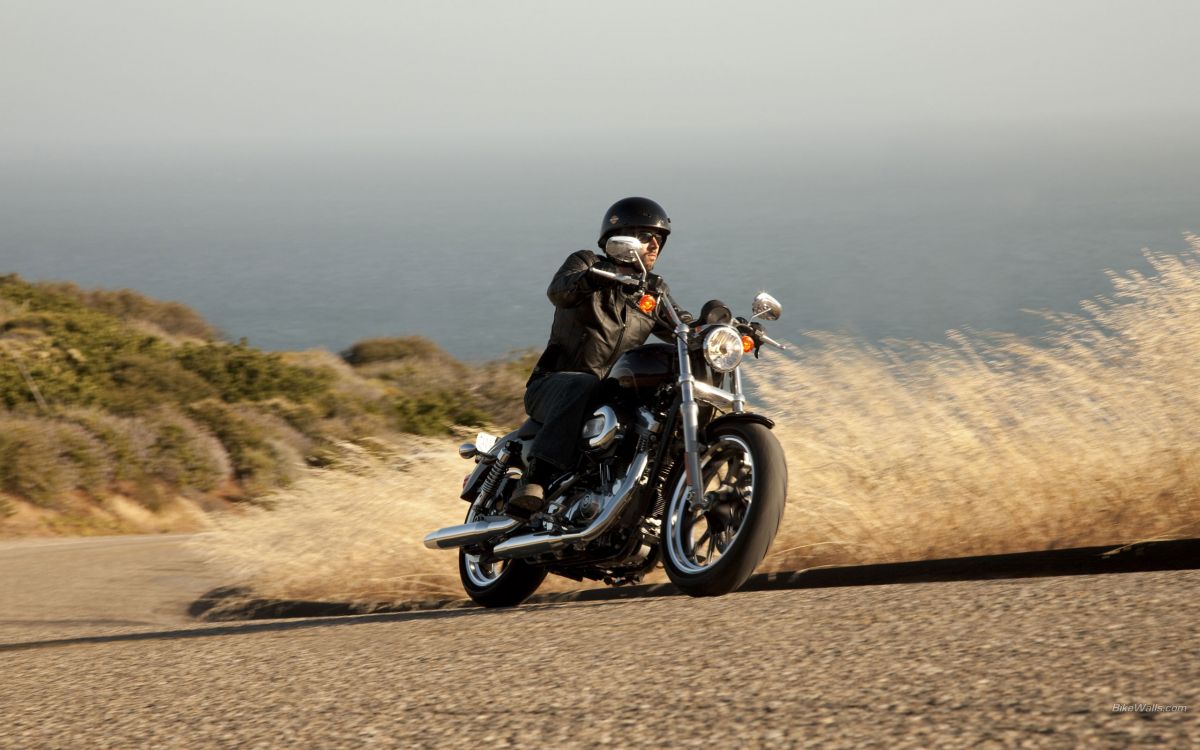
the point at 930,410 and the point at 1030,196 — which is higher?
the point at 1030,196

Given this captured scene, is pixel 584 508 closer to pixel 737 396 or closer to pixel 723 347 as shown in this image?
pixel 737 396

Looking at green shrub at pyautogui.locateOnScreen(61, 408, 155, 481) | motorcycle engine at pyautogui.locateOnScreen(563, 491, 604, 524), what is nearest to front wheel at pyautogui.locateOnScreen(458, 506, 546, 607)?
Result: motorcycle engine at pyautogui.locateOnScreen(563, 491, 604, 524)

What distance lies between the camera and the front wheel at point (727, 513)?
5266 mm

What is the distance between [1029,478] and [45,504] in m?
14.8

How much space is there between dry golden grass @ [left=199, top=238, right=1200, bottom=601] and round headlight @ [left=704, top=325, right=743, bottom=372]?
7.03ft

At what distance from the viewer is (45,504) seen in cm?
1781

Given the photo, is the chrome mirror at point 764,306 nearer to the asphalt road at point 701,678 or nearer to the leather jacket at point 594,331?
the leather jacket at point 594,331

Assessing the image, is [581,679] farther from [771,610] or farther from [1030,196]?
[1030,196]

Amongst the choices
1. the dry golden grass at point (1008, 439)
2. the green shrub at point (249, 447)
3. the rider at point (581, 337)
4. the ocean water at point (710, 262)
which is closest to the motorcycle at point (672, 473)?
the rider at point (581, 337)

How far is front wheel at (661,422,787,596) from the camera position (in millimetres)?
5266

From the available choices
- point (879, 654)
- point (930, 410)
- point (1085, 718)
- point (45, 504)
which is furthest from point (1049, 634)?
point (45, 504)

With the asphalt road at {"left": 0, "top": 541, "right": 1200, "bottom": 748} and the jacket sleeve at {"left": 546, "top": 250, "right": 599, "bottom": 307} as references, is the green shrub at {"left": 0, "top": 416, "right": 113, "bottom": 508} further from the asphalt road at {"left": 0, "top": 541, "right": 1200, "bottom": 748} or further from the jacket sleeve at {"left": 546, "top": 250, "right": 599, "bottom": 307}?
the jacket sleeve at {"left": 546, "top": 250, "right": 599, "bottom": 307}

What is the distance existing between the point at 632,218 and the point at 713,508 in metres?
1.63

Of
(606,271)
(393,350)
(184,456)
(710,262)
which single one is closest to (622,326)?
(606,271)
